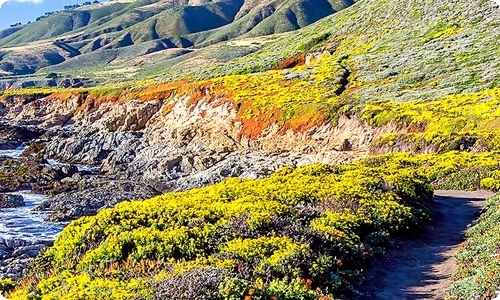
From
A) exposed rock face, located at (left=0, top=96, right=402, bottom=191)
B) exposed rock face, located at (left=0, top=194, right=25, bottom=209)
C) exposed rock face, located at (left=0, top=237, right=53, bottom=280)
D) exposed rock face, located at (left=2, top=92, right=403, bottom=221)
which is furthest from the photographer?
exposed rock face, located at (left=0, top=96, right=402, bottom=191)

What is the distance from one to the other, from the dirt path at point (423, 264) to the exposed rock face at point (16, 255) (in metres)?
13.3

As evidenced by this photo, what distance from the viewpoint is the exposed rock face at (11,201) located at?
37.5 metres

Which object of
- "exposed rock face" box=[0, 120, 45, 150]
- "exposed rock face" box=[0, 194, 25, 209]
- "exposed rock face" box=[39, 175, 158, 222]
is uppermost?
"exposed rock face" box=[0, 120, 45, 150]

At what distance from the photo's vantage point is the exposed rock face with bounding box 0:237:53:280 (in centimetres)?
2071

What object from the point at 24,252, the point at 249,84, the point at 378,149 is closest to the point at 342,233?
the point at 24,252

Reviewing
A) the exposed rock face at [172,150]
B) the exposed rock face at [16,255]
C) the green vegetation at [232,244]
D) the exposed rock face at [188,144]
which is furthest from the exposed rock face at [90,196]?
the green vegetation at [232,244]

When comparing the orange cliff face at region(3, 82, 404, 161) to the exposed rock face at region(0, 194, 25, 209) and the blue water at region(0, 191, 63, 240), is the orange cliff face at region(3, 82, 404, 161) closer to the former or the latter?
the exposed rock face at region(0, 194, 25, 209)

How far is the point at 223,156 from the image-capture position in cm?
4903

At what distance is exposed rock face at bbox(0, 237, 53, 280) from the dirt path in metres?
13.3

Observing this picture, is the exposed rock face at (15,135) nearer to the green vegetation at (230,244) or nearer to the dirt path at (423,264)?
the green vegetation at (230,244)

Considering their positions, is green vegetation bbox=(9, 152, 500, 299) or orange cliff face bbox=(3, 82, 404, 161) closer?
green vegetation bbox=(9, 152, 500, 299)

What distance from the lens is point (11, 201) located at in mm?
38000

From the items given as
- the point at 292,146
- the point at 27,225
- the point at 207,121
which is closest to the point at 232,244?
the point at 27,225

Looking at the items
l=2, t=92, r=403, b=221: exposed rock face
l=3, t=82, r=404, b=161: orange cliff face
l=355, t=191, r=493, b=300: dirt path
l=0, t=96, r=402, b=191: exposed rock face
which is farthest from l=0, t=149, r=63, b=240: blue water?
l=355, t=191, r=493, b=300: dirt path
